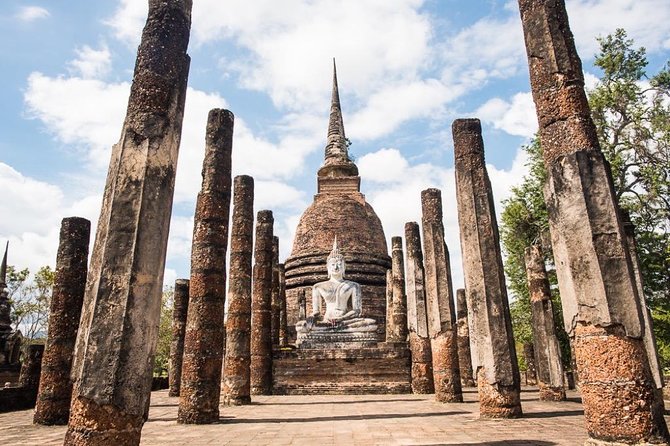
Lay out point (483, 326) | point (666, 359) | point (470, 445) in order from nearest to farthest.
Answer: point (470, 445), point (483, 326), point (666, 359)

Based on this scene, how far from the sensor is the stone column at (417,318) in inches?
490

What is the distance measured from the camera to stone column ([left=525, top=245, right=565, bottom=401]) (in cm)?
1040

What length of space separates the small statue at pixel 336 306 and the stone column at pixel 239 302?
7133 millimetres

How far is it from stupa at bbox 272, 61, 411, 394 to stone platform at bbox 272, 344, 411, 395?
0.03 metres

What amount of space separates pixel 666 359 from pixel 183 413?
59.1ft

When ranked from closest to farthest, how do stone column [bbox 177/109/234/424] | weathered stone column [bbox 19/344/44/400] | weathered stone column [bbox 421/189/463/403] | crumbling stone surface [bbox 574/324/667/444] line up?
1. crumbling stone surface [bbox 574/324/667/444]
2. stone column [bbox 177/109/234/424]
3. weathered stone column [bbox 19/344/44/400]
4. weathered stone column [bbox 421/189/463/403]

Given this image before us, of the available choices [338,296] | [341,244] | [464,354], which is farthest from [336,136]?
[464,354]

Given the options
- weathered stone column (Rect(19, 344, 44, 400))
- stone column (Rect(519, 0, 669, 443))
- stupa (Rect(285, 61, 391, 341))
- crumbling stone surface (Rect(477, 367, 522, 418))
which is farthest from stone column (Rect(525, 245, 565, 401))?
stupa (Rect(285, 61, 391, 341))

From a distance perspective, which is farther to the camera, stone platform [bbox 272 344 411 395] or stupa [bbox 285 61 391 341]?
stupa [bbox 285 61 391 341]

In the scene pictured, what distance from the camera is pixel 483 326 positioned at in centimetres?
750

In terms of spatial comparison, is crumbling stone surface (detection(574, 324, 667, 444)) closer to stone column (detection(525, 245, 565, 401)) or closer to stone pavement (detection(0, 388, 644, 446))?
stone pavement (detection(0, 388, 644, 446))

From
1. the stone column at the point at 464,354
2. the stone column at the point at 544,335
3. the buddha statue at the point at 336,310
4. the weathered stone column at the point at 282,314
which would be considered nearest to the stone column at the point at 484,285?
the stone column at the point at 544,335

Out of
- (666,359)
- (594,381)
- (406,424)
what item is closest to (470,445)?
(594,381)

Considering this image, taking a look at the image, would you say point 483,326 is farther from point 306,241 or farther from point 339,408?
point 306,241
